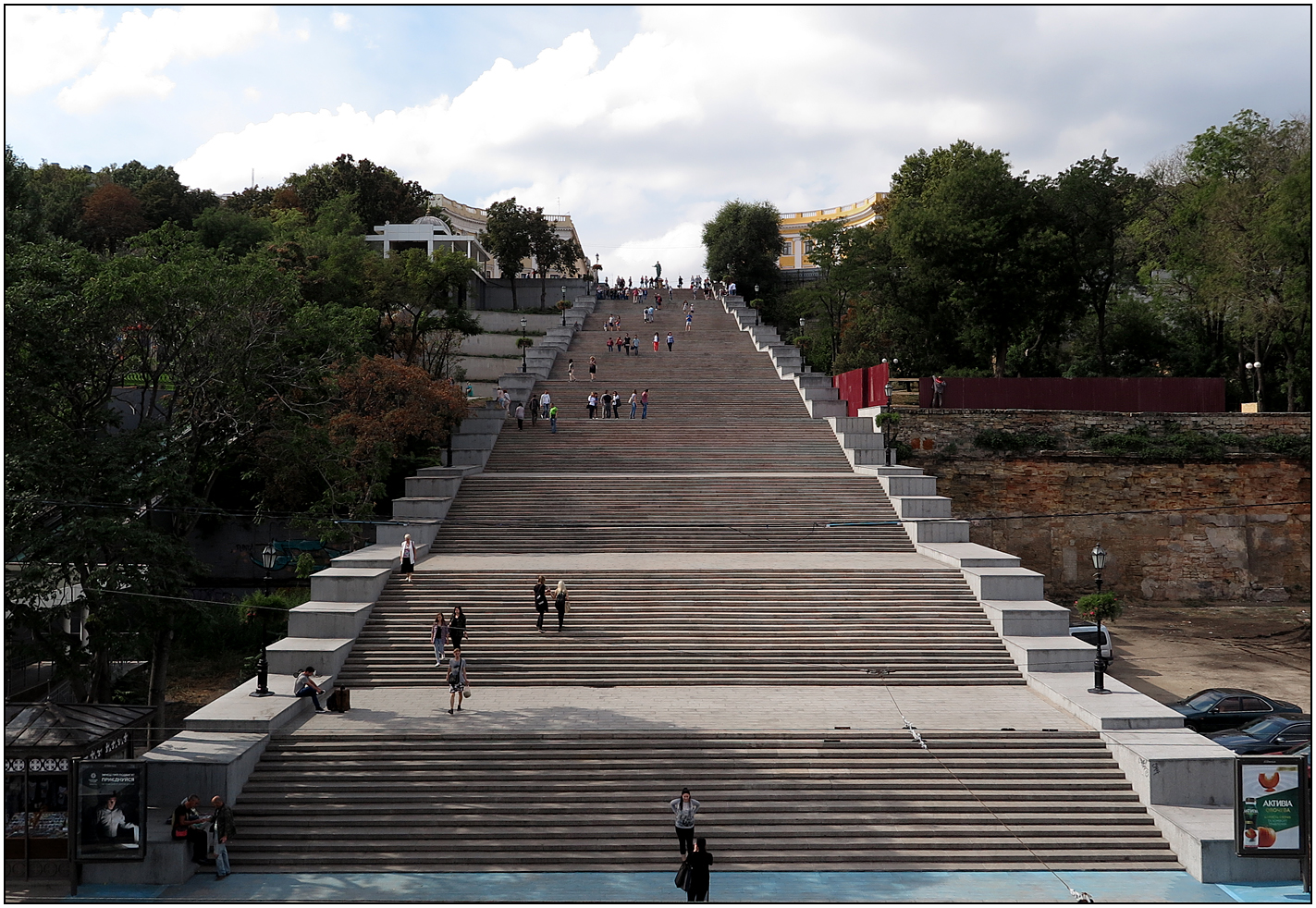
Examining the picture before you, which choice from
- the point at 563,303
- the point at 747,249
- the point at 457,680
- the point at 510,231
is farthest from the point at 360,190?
the point at 457,680

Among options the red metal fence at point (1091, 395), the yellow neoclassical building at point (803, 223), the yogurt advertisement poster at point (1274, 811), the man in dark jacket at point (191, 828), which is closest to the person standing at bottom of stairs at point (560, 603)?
the man in dark jacket at point (191, 828)

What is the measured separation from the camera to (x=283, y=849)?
13867 millimetres

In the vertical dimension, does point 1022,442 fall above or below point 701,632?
above

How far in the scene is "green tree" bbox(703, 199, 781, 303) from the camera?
68812 millimetres

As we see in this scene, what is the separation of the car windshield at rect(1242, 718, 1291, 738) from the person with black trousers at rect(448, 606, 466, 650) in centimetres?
1519

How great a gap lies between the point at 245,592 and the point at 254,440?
9.30 metres

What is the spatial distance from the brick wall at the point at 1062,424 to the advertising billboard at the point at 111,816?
27655mm

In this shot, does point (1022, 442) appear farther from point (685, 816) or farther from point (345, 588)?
point (685, 816)

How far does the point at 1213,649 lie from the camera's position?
26.7m

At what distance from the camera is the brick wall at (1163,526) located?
109 ft

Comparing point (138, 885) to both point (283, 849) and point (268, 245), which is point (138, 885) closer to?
point (283, 849)

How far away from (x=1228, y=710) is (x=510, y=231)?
176ft

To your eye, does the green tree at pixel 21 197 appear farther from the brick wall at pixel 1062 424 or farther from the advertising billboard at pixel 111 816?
the brick wall at pixel 1062 424

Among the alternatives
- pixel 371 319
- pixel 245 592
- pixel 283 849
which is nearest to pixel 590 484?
pixel 371 319
